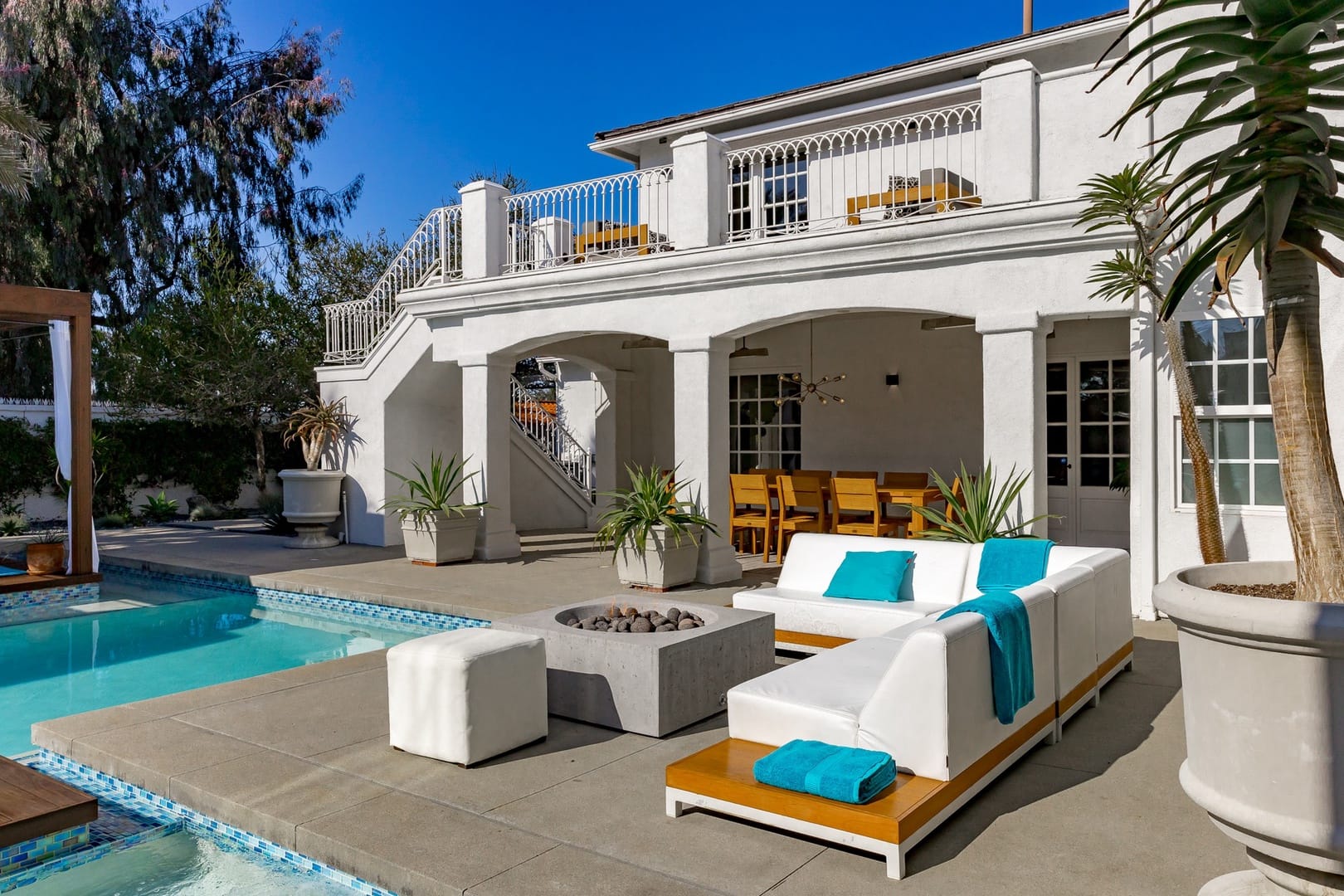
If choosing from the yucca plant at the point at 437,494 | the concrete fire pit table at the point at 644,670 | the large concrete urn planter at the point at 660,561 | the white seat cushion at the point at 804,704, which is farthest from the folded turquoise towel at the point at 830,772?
the yucca plant at the point at 437,494

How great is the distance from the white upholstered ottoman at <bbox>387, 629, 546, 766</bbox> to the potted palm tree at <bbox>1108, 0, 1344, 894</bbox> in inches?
112

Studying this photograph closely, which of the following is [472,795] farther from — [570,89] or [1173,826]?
[570,89]

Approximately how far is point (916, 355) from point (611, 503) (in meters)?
5.22

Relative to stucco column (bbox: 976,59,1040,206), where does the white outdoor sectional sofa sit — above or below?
below

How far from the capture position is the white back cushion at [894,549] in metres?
6.23

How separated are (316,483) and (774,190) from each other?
22.6 feet

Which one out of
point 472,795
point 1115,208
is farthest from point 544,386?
point 472,795

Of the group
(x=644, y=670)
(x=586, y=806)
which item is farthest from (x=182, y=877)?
(x=644, y=670)

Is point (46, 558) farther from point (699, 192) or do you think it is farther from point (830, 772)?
point (830, 772)

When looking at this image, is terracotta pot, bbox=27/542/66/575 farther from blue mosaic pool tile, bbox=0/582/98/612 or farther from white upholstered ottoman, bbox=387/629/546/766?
white upholstered ottoman, bbox=387/629/546/766

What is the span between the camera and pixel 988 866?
Answer: 326cm

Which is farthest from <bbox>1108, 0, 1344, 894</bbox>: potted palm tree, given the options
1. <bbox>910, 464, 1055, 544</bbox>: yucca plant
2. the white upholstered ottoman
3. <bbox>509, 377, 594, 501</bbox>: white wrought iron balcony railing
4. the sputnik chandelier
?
<bbox>509, 377, 594, 501</bbox>: white wrought iron balcony railing

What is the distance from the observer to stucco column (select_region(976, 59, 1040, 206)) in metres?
7.40

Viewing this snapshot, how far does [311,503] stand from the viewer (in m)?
12.3
